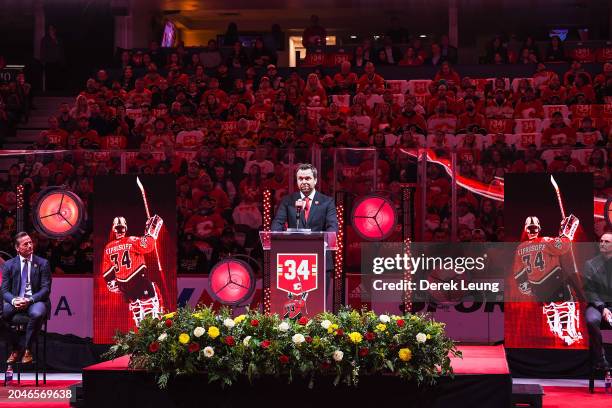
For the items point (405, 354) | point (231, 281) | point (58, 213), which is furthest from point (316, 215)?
point (58, 213)

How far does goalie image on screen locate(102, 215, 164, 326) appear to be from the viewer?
1181cm

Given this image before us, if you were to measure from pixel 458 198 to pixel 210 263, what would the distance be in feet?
9.35

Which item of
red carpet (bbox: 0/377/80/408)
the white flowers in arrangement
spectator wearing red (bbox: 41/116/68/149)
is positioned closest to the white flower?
the white flowers in arrangement

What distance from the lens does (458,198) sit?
467 inches

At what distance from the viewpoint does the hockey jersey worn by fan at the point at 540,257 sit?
37.5ft

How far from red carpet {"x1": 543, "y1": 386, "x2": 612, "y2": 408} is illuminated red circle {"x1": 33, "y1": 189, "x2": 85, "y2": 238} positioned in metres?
5.33

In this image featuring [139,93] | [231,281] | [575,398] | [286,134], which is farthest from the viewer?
[139,93]

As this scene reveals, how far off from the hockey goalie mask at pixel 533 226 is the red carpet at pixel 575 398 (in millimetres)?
1614

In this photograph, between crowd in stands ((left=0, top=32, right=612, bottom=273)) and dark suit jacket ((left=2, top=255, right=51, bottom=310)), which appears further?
crowd in stands ((left=0, top=32, right=612, bottom=273))

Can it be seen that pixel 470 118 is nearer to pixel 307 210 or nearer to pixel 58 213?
pixel 58 213

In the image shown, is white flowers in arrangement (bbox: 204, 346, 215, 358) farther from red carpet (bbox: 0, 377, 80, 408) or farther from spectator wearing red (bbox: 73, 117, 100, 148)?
spectator wearing red (bbox: 73, 117, 100, 148)

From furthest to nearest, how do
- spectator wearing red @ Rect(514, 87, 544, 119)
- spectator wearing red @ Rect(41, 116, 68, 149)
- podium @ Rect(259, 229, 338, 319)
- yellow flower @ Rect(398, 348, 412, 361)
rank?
spectator wearing red @ Rect(514, 87, 544, 119), spectator wearing red @ Rect(41, 116, 68, 149), podium @ Rect(259, 229, 338, 319), yellow flower @ Rect(398, 348, 412, 361)

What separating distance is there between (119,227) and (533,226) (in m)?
4.39

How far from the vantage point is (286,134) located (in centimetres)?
1497
